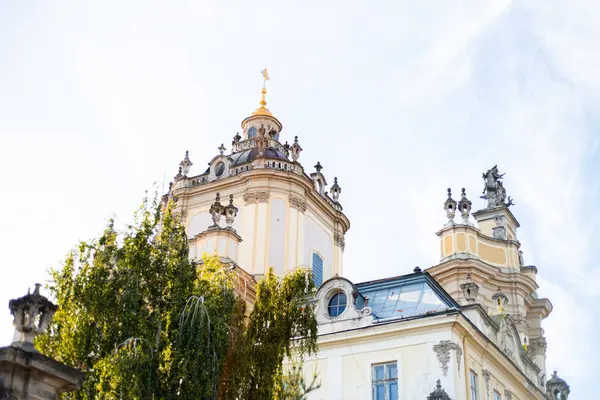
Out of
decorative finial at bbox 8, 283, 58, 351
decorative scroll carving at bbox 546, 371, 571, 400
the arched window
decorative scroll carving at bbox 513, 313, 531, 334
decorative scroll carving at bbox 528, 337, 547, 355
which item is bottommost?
decorative finial at bbox 8, 283, 58, 351

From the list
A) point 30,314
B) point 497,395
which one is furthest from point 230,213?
point 30,314

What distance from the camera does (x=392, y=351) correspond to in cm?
2747

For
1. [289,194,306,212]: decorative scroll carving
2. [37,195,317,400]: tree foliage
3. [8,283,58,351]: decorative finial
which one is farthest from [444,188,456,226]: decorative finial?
[8,283,58,351]: decorative finial

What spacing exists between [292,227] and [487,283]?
1083cm

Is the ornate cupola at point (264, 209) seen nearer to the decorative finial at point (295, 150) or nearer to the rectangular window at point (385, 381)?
the decorative finial at point (295, 150)

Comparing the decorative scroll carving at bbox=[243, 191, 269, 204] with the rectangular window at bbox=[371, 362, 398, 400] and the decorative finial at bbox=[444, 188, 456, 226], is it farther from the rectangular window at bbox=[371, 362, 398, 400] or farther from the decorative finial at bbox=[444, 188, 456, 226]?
the rectangular window at bbox=[371, 362, 398, 400]

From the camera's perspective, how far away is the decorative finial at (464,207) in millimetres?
44375

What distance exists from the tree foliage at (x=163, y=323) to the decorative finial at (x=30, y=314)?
150 inches

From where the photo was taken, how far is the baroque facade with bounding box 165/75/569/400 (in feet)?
89.2

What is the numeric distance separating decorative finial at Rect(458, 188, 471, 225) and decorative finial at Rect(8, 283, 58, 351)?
32.2 metres

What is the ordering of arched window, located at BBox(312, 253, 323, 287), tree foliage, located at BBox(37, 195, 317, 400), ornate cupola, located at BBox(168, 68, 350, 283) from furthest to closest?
arched window, located at BBox(312, 253, 323, 287)
ornate cupola, located at BBox(168, 68, 350, 283)
tree foliage, located at BBox(37, 195, 317, 400)

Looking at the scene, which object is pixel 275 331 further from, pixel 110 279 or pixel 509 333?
pixel 509 333

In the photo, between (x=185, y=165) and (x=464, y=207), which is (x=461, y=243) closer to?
(x=464, y=207)

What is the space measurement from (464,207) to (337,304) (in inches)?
667
